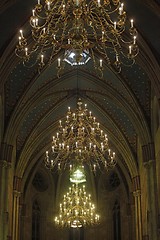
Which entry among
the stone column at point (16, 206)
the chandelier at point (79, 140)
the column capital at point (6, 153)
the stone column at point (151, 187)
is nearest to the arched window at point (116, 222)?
the stone column at point (16, 206)

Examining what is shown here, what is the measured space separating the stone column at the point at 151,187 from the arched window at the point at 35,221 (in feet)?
36.6

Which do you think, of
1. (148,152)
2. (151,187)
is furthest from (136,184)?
(151,187)

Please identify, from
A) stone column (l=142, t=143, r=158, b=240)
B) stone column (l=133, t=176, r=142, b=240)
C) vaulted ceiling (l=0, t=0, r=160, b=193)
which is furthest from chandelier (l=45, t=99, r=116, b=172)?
stone column (l=133, t=176, r=142, b=240)

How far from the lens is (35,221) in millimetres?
33500

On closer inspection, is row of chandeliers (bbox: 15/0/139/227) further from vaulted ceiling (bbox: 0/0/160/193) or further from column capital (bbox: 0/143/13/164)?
column capital (bbox: 0/143/13/164)

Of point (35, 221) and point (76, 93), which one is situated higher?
point (76, 93)

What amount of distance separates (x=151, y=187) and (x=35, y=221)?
1202cm

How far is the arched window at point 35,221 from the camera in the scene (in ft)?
109

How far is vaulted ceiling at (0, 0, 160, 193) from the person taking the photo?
773 inches

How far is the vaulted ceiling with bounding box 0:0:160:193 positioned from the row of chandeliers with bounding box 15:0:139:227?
644 millimetres

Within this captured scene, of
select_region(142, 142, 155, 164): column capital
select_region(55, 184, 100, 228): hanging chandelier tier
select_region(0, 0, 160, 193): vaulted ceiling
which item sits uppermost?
select_region(0, 0, 160, 193): vaulted ceiling

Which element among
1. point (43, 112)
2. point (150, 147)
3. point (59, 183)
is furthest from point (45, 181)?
point (150, 147)

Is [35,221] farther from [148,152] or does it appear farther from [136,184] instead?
[148,152]

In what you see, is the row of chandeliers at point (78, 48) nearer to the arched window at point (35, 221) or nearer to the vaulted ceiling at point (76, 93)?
the vaulted ceiling at point (76, 93)
